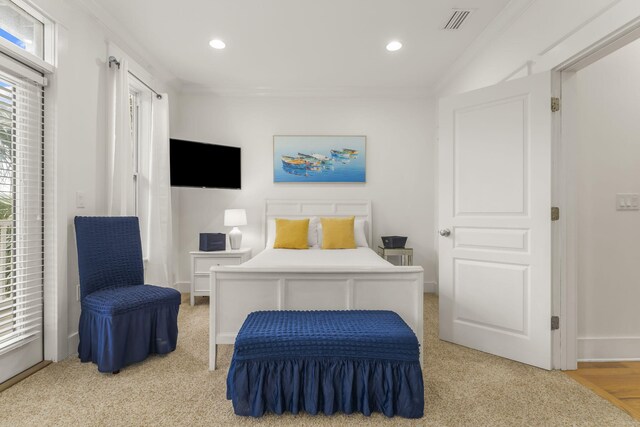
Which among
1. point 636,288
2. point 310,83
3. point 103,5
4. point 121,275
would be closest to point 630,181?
point 636,288

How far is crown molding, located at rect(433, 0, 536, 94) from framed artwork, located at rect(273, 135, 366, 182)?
1.50m

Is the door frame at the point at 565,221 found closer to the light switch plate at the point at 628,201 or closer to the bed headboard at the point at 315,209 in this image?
the light switch plate at the point at 628,201

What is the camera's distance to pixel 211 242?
409cm

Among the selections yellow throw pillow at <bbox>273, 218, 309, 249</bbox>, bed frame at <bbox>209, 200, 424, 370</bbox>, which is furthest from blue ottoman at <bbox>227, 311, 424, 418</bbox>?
yellow throw pillow at <bbox>273, 218, 309, 249</bbox>

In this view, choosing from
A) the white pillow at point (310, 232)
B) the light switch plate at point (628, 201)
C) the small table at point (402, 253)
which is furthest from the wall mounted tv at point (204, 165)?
the light switch plate at point (628, 201)

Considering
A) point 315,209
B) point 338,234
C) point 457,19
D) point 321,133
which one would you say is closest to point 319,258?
point 338,234

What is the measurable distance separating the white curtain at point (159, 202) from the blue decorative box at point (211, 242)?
15.1 inches

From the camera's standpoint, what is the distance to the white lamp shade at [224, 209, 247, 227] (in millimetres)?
4215

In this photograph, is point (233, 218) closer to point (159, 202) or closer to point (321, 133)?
point (159, 202)

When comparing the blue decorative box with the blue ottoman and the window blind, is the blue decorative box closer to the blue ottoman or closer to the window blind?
the window blind

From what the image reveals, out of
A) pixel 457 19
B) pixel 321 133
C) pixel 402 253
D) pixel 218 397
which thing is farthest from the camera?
pixel 321 133

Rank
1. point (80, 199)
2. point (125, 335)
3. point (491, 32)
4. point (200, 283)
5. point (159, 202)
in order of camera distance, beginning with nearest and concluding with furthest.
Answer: point (125, 335) → point (80, 199) → point (491, 32) → point (159, 202) → point (200, 283)

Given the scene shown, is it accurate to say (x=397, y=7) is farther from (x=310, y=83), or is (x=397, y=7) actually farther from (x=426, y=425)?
(x=426, y=425)

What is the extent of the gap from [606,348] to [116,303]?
3.47m
